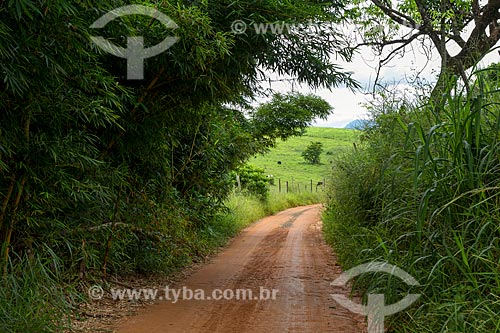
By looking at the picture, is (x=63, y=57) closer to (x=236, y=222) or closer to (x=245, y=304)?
(x=245, y=304)

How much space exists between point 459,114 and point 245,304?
2876 millimetres

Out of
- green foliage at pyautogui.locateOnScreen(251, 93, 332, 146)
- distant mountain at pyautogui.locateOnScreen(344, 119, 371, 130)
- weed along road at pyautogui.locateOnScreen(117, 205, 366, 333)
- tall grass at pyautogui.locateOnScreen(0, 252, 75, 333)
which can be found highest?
green foliage at pyautogui.locateOnScreen(251, 93, 332, 146)

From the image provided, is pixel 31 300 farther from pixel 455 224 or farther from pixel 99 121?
pixel 455 224

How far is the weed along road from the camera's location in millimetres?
4469

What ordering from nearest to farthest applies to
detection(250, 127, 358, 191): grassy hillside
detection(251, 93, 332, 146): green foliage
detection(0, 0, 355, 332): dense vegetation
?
detection(0, 0, 355, 332): dense vegetation < detection(251, 93, 332, 146): green foliage < detection(250, 127, 358, 191): grassy hillside

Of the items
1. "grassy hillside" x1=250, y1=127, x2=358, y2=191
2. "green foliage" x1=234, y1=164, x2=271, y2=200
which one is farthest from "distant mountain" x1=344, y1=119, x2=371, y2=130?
"grassy hillside" x1=250, y1=127, x2=358, y2=191

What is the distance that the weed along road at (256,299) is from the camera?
4469 mm

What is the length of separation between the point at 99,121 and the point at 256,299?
2616 millimetres

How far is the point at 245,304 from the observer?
5.25 m

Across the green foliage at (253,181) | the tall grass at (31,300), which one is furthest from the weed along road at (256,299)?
the green foliage at (253,181)

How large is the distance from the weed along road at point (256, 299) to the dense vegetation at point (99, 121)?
797mm

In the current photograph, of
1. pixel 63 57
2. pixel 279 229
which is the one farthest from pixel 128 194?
pixel 279 229

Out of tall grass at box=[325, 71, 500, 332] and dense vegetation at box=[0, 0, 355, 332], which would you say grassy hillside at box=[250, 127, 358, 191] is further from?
tall grass at box=[325, 71, 500, 332]

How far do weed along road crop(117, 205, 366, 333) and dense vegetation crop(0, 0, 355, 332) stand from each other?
31.4 inches
